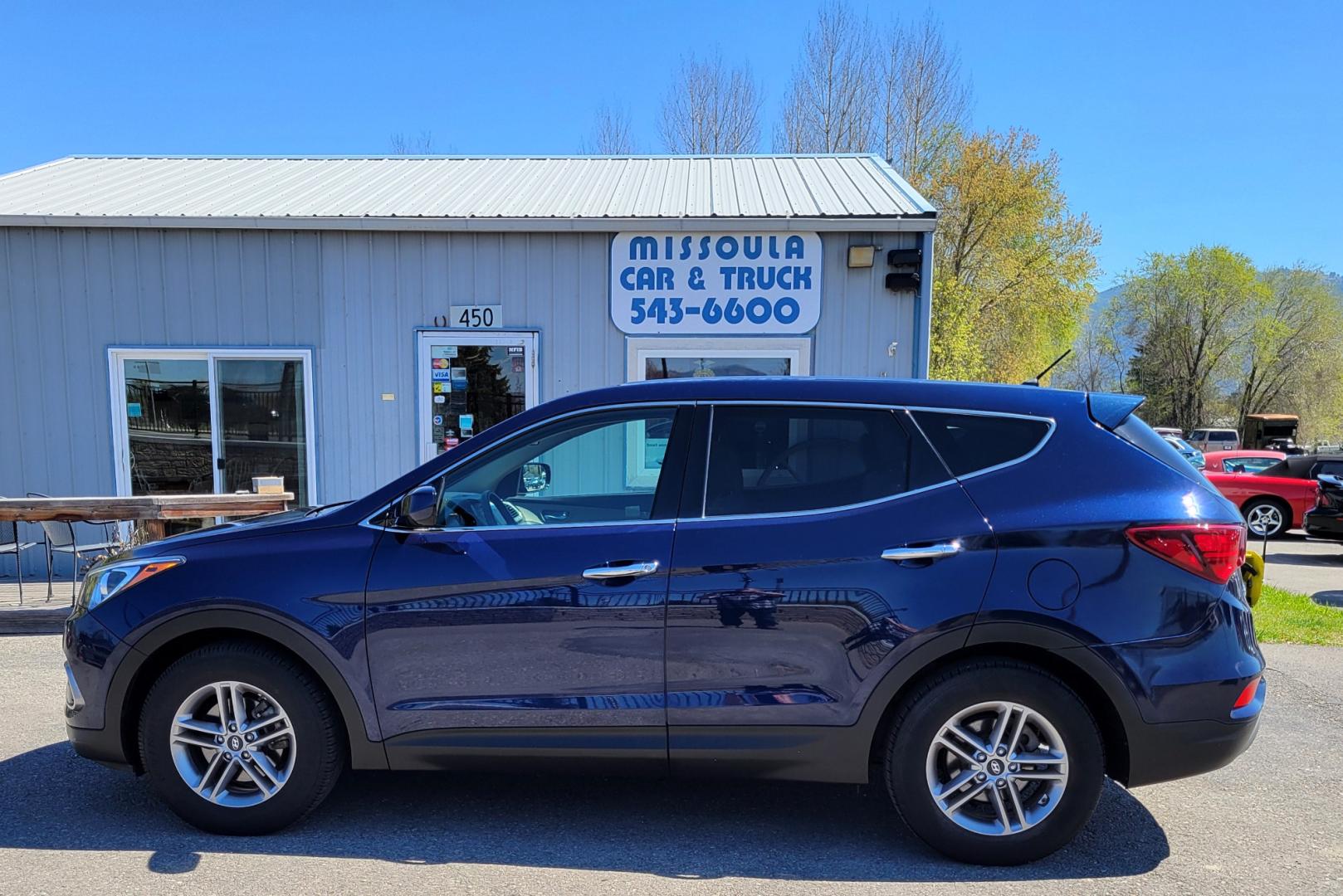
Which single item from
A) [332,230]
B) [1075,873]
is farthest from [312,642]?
[332,230]

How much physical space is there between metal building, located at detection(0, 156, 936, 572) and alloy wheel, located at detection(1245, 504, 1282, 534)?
9674 mm

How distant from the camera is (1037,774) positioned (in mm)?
2822

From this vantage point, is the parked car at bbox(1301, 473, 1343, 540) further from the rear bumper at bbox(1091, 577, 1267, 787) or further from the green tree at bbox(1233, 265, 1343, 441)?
the green tree at bbox(1233, 265, 1343, 441)

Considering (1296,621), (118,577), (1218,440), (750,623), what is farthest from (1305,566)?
(1218,440)

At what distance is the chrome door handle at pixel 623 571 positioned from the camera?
113 inches

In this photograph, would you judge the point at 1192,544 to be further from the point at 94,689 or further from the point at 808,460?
the point at 94,689

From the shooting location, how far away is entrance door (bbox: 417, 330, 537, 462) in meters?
8.13

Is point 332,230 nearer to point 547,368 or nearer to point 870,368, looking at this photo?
point 547,368

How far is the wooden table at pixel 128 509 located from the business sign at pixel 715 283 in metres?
3.91

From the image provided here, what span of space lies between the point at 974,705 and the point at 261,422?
7.80 m

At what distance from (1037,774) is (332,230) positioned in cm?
786

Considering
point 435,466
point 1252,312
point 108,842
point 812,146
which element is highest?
point 812,146

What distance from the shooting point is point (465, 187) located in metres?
9.52

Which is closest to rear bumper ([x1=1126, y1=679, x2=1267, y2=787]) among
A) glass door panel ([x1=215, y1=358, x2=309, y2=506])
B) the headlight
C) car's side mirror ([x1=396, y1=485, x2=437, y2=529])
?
car's side mirror ([x1=396, y1=485, x2=437, y2=529])
